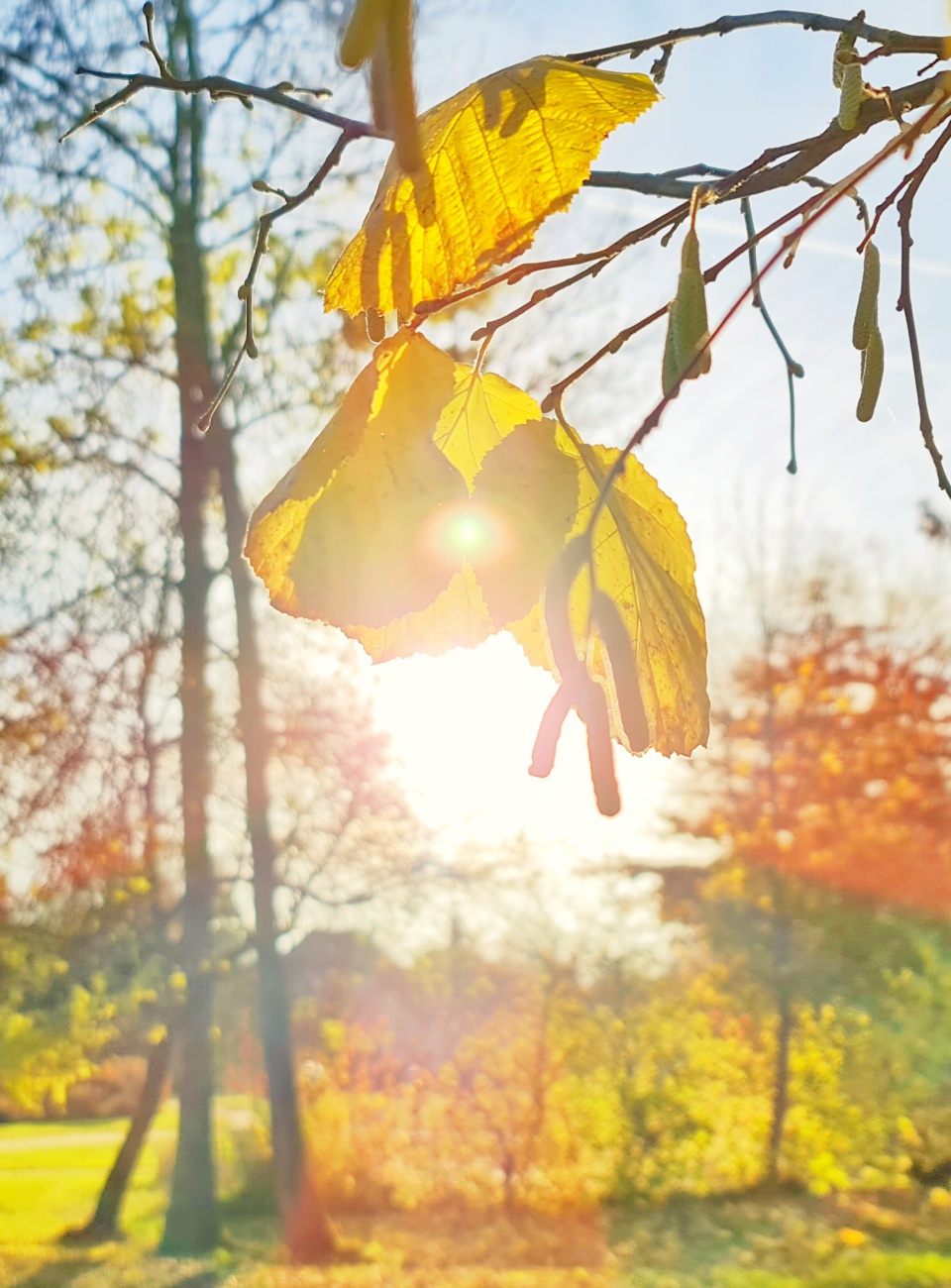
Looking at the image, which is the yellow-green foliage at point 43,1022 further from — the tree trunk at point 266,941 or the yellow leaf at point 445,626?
the yellow leaf at point 445,626

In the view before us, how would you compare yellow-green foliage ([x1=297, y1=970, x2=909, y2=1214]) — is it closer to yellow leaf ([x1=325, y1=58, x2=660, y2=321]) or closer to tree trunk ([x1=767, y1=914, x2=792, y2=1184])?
tree trunk ([x1=767, y1=914, x2=792, y2=1184])

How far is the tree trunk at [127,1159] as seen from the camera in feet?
19.7

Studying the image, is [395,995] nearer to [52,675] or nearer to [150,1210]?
[150,1210]

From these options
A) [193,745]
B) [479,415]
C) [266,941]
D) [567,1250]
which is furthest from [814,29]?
[567,1250]

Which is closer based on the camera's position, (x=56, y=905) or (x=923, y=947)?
(x=56, y=905)

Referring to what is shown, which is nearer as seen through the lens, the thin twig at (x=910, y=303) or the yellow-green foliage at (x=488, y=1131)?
the thin twig at (x=910, y=303)

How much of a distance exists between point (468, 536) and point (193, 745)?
5.37 meters

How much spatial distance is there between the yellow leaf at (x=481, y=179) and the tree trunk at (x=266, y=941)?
5129mm

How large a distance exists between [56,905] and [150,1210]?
2189 mm

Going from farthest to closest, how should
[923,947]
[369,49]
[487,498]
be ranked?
1. [923,947]
2. [487,498]
3. [369,49]

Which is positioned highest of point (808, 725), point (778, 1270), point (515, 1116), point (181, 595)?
point (181, 595)

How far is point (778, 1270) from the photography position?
538 centimetres

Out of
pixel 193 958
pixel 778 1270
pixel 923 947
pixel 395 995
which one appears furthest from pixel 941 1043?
pixel 193 958

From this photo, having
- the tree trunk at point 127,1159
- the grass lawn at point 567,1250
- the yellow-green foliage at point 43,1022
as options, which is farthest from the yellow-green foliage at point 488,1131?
the yellow-green foliage at point 43,1022
